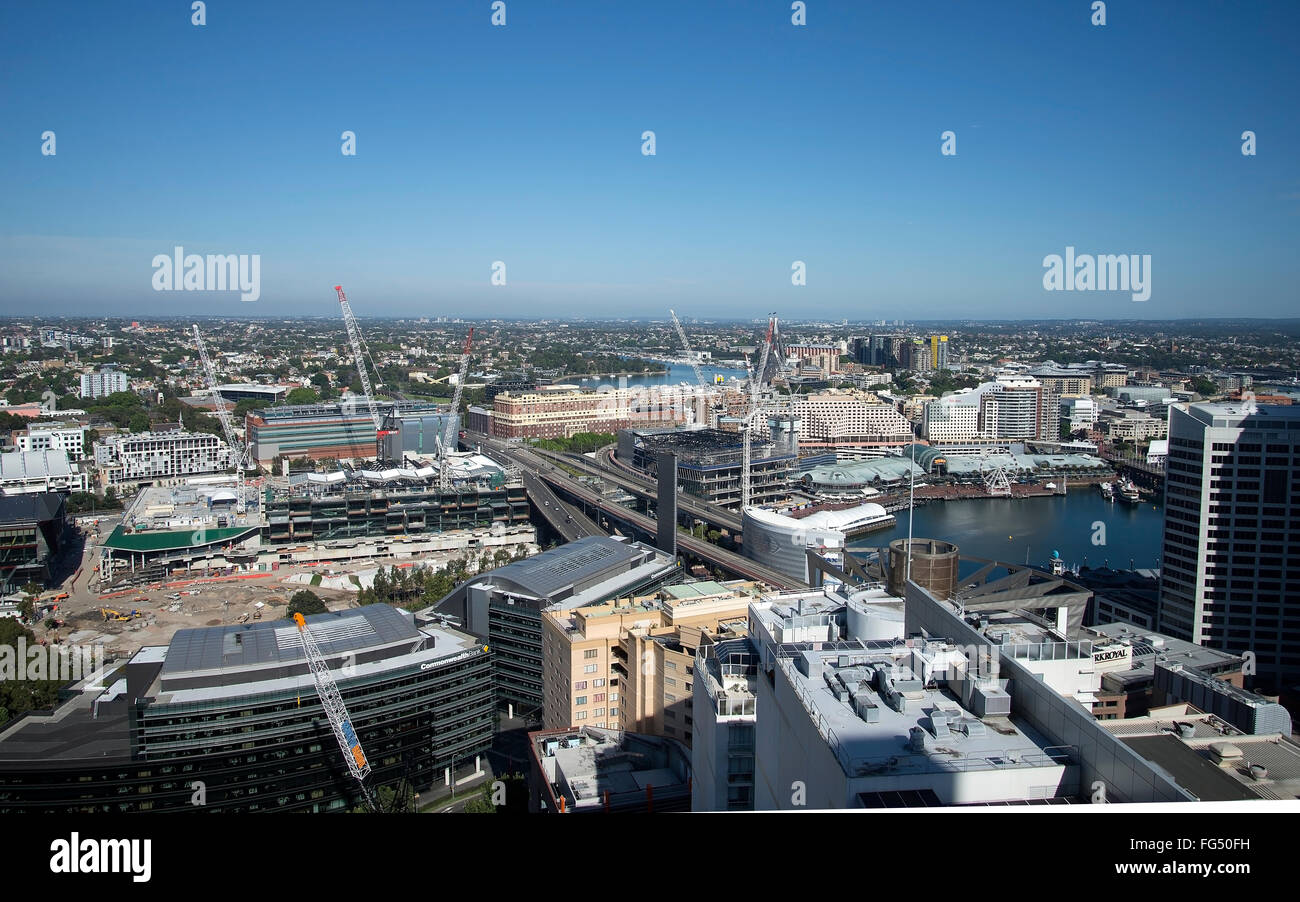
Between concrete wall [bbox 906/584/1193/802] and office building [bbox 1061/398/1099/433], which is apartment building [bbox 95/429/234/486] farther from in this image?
office building [bbox 1061/398/1099/433]

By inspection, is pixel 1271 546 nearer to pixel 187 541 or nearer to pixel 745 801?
pixel 745 801

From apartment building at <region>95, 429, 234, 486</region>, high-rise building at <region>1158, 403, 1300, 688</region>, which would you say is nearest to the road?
high-rise building at <region>1158, 403, 1300, 688</region>

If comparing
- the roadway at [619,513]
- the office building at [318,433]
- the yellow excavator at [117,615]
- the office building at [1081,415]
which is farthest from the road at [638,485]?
the office building at [1081,415]

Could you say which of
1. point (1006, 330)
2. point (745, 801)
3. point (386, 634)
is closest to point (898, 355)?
point (1006, 330)

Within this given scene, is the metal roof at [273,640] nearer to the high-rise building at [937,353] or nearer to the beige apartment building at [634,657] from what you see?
the beige apartment building at [634,657]

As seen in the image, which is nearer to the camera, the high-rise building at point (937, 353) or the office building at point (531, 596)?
the office building at point (531, 596)
